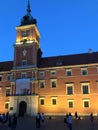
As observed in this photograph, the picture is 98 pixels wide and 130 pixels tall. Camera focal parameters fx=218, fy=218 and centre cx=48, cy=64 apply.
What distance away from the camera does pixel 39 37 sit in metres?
55.5

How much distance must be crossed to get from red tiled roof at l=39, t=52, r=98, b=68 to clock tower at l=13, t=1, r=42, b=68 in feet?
7.48

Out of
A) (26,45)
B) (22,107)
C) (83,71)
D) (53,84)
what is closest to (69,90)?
(53,84)

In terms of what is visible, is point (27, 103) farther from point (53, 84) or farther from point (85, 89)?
point (85, 89)

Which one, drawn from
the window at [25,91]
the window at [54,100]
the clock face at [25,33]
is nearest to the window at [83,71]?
the window at [54,100]

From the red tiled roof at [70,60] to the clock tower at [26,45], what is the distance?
228cm

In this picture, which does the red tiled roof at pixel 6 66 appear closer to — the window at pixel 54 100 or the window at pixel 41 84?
the window at pixel 41 84

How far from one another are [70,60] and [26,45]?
10.4m

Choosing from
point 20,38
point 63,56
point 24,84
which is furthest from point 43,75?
point 20,38

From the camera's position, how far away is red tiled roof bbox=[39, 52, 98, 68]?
4591 centimetres

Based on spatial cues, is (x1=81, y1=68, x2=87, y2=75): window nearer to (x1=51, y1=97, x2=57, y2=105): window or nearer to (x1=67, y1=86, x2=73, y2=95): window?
(x1=67, y1=86, x2=73, y2=95): window

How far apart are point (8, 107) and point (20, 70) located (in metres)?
8.37

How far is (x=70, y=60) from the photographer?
4819cm

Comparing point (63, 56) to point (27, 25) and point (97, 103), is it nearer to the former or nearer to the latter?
point (27, 25)

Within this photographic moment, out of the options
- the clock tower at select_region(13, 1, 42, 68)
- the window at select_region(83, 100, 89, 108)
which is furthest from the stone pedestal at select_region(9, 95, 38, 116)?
the window at select_region(83, 100, 89, 108)
